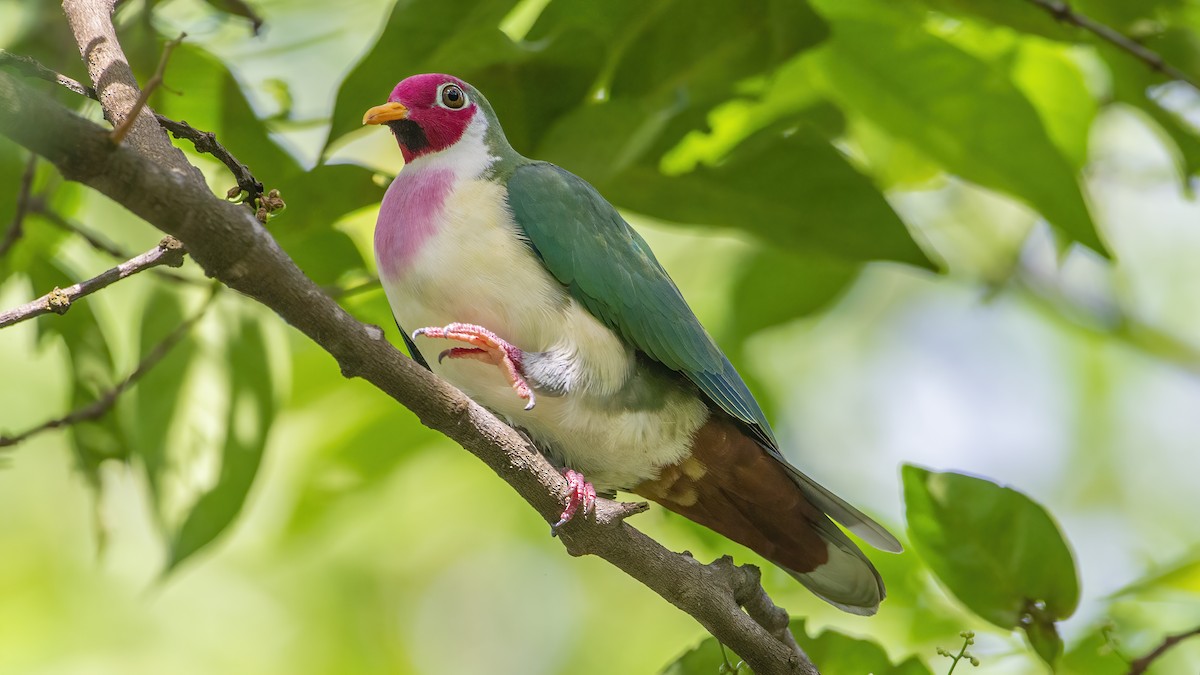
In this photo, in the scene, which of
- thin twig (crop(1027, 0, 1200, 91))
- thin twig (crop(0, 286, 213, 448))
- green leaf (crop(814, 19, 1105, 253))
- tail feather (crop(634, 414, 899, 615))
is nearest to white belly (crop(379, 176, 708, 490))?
tail feather (crop(634, 414, 899, 615))

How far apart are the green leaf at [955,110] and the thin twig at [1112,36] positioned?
194 mm

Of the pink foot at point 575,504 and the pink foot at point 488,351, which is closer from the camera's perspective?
the pink foot at point 575,504

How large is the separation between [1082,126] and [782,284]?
94 centimetres

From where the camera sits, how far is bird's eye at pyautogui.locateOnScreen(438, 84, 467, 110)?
270 centimetres

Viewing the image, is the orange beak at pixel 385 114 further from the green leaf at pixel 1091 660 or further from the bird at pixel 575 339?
the green leaf at pixel 1091 660

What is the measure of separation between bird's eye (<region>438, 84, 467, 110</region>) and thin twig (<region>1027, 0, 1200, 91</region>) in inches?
52.9

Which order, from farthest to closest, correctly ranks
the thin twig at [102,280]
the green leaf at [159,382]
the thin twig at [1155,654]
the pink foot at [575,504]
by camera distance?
1. the green leaf at [159,382]
2. the thin twig at [1155,654]
3. the pink foot at [575,504]
4. the thin twig at [102,280]

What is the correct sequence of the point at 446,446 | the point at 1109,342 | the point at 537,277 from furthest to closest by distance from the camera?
the point at 1109,342
the point at 446,446
the point at 537,277

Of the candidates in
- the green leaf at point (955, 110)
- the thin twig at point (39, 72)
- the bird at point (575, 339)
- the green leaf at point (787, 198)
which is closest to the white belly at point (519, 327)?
the bird at point (575, 339)

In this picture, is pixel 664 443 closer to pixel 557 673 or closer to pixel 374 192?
pixel 374 192

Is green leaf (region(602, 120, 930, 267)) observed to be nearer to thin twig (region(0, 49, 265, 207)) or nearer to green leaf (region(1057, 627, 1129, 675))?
green leaf (region(1057, 627, 1129, 675))

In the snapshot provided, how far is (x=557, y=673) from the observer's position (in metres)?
5.80

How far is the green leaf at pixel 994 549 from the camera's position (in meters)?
2.48

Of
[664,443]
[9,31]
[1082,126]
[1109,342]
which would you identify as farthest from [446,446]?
[1109,342]
